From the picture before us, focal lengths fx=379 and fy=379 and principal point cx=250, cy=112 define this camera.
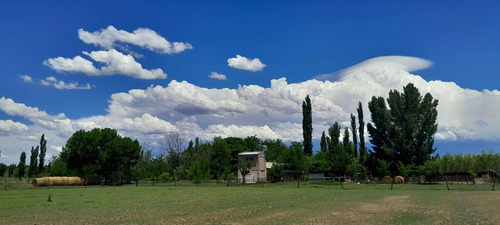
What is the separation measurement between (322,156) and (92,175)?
164 feet

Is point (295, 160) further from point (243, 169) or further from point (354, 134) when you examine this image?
point (354, 134)

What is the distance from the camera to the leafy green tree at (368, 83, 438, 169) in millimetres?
72188

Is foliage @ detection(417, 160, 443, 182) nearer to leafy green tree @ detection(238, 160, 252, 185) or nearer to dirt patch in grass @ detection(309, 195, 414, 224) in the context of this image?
leafy green tree @ detection(238, 160, 252, 185)

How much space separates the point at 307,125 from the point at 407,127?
23.3 m

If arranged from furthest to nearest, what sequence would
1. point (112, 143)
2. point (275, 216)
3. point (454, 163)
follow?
point (112, 143), point (454, 163), point (275, 216)

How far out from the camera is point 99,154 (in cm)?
7219

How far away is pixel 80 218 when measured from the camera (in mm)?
17734

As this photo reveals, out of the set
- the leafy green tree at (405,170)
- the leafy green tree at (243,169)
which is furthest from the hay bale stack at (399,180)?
the leafy green tree at (243,169)

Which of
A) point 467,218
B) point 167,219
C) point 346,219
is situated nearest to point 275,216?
point 346,219

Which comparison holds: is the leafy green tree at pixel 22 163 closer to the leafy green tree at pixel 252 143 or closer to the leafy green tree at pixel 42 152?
the leafy green tree at pixel 42 152

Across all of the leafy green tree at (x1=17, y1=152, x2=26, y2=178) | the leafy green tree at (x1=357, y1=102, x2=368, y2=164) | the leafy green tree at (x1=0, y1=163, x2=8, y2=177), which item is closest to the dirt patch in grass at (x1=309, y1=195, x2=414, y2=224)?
the leafy green tree at (x1=357, y1=102, x2=368, y2=164)

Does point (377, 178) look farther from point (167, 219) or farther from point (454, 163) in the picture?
point (167, 219)

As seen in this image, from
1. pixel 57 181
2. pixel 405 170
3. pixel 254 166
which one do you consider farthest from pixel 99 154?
pixel 405 170

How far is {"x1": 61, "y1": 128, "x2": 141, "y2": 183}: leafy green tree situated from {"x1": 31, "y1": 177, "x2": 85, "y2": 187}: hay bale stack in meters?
3.13
